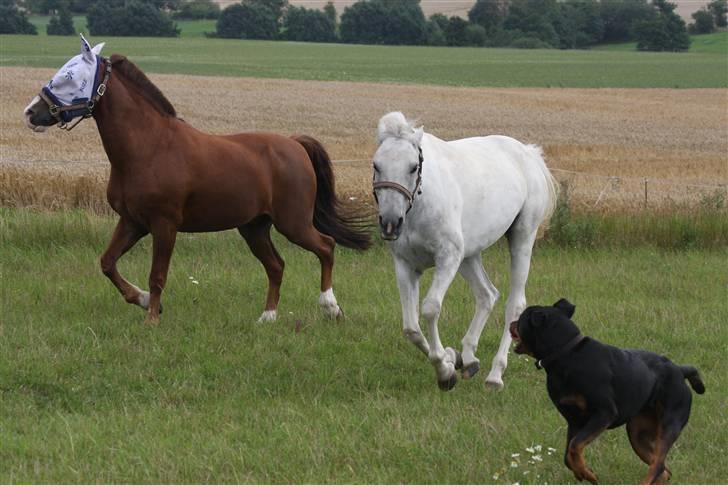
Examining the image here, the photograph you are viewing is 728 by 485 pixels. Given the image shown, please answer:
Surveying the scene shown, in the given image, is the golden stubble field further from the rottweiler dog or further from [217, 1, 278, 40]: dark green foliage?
[217, 1, 278, 40]: dark green foliage

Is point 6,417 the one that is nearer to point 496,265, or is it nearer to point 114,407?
point 114,407

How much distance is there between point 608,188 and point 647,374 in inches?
533

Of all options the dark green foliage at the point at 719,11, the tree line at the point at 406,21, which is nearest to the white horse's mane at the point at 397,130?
the tree line at the point at 406,21

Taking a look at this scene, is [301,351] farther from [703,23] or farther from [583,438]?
[703,23]

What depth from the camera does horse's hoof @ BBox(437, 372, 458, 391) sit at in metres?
8.43

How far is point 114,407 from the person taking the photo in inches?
303

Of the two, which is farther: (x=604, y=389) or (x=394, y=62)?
(x=394, y=62)

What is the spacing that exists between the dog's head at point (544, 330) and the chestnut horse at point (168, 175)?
411 cm

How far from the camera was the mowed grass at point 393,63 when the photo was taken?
227 ft

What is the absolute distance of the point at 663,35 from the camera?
116562mm

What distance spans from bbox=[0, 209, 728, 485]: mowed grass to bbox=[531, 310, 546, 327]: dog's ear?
0.89 m

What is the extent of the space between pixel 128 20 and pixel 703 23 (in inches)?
2666

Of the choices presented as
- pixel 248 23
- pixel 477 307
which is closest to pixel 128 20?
pixel 248 23

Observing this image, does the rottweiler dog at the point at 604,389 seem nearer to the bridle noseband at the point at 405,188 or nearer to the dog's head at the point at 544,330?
the dog's head at the point at 544,330
